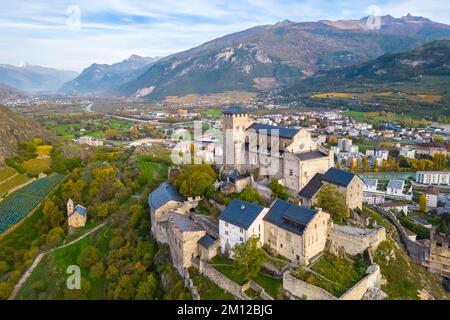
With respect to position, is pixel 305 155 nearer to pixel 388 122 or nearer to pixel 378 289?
pixel 378 289

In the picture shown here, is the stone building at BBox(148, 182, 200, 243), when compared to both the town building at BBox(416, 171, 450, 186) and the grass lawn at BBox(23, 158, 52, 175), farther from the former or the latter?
the town building at BBox(416, 171, 450, 186)

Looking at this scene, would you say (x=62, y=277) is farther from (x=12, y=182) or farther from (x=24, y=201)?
(x=12, y=182)

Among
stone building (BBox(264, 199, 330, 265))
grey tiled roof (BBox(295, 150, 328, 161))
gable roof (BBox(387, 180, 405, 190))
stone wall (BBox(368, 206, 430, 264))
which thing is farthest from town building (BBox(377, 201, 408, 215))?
stone building (BBox(264, 199, 330, 265))

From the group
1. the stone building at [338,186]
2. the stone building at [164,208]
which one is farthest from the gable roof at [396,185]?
the stone building at [164,208]

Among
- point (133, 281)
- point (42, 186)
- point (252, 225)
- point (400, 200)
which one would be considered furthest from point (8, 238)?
point (400, 200)

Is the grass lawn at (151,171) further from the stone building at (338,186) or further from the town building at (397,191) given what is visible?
the town building at (397,191)
